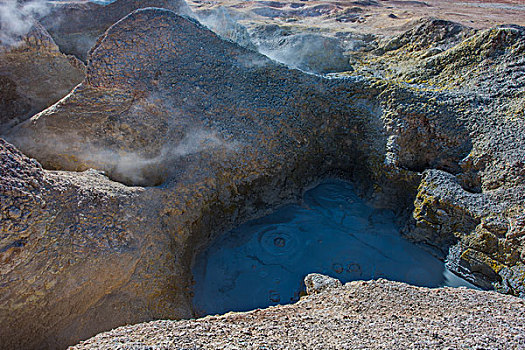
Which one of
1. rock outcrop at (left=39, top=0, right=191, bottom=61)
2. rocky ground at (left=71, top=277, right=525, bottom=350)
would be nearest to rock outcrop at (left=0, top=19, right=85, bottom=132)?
rock outcrop at (left=39, top=0, right=191, bottom=61)

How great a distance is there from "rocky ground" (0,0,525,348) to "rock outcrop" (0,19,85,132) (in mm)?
27

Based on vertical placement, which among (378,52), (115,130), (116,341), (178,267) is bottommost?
(178,267)

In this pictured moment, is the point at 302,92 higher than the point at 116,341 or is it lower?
higher

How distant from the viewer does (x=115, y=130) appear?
3.75 m

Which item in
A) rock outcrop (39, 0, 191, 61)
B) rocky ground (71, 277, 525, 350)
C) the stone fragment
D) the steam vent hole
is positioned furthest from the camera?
rock outcrop (39, 0, 191, 61)

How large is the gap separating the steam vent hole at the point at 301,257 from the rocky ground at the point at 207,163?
167 millimetres

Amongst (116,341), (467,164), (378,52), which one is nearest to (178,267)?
(116,341)

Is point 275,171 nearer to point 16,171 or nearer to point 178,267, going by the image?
point 178,267

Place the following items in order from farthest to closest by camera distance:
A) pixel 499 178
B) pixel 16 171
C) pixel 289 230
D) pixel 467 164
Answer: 1. pixel 289 230
2. pixel 467 164
3. pixel 499 178
4. pixel 16 171

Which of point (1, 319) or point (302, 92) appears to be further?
point (302, 92)

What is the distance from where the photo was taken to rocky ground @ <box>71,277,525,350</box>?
1.93 m

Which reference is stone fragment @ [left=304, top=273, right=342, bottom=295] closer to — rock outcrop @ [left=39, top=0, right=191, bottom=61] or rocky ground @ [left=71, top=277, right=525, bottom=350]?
rocky ground @ [left=71, top=277, right=525, bottom=350]

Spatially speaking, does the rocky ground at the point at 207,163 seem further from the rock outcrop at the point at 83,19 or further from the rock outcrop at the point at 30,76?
the rock outcrop at the point at 83,19

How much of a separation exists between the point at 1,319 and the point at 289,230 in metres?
2.59
